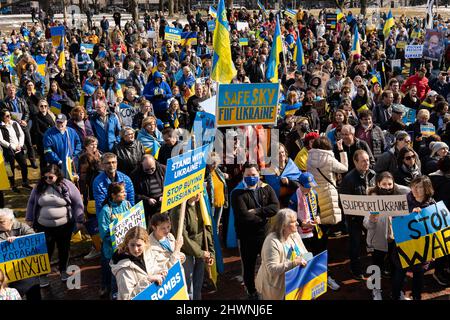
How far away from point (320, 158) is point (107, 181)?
2.64 m

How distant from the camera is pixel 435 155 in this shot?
738 cm

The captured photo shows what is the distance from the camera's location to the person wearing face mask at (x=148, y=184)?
6.74 m

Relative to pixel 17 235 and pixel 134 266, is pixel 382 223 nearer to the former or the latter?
pixel 134 266

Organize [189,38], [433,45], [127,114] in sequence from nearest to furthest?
[127,114], [433,45], [189,38]

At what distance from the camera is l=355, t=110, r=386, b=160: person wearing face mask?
8438 mm

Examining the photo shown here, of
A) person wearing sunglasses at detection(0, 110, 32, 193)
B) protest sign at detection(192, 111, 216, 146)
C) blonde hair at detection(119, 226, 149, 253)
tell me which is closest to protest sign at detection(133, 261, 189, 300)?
blonde hair at detection(119, 226, 149, 253)

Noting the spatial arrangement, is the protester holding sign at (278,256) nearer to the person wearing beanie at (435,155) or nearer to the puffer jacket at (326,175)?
the puffer jacket at (326,175)

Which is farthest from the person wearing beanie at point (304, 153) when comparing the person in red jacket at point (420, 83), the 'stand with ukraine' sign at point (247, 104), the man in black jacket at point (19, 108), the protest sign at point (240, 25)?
the protest sign at point (240, 25)

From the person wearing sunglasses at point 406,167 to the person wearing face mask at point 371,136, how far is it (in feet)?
4.67

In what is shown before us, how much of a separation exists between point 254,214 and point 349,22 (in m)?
23.1

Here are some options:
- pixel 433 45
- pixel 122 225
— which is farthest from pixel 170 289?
pixel 433 45

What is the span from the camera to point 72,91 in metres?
13.5

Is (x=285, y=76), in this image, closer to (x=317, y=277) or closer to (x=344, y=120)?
(x=344, y=120)

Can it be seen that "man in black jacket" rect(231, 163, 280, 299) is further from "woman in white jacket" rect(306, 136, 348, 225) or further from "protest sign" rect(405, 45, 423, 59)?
"protest sign" rect(405, 45, 423, 59)
